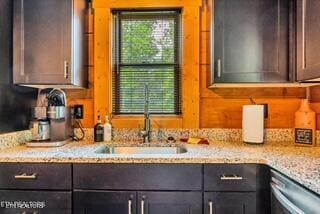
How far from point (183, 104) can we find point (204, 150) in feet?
1.73

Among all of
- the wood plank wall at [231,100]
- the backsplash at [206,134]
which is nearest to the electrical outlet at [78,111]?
the backsplash at [206,134]

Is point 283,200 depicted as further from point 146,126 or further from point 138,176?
point 146,126

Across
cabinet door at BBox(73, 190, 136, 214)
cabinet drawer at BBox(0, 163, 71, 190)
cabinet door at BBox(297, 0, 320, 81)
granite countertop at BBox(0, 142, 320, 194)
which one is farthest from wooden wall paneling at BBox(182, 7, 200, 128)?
cabinet drawer at BBox(0, 163, 71, 190)

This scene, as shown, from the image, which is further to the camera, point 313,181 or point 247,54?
point 247,54

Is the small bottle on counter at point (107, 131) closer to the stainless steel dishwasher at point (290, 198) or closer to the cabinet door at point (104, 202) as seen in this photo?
the cabinet door at point (104, 202)

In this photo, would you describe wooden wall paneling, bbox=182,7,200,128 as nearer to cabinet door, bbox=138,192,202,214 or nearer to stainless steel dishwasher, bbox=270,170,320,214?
cabinet door, bbox=138,192,202,214

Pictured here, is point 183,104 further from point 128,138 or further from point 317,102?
point 317,102

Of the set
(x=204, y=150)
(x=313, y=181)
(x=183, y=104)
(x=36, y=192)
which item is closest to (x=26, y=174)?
(x=36, y=192)

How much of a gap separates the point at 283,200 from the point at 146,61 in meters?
1.47

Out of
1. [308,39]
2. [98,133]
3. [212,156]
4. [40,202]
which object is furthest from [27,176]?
[308,39]

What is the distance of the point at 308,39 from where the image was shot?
168 centimetres

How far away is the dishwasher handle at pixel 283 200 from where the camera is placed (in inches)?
47.5

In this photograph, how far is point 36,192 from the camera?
5.38ft

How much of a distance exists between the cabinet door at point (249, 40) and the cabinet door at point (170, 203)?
83cm
